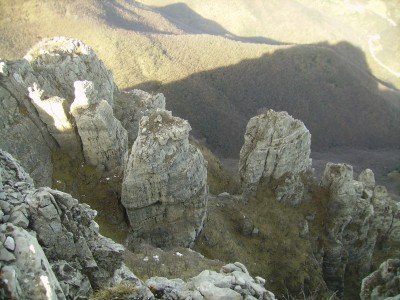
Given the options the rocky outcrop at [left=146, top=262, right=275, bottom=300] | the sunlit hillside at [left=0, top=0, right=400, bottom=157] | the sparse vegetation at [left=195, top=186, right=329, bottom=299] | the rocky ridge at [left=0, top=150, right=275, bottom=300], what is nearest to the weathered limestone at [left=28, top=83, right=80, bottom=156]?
the rocky ridge at [left=0, top=150, right=275, bottom=300]

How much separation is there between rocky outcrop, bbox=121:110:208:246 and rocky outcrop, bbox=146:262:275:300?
1570cm

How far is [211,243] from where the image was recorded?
4506 cm

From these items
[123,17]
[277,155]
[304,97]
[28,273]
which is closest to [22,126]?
[28,273]

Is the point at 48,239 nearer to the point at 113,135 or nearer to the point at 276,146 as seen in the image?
the point at 113,135

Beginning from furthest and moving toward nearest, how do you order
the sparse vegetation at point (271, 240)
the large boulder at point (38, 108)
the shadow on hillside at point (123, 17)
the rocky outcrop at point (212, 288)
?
the shadow on hillside at point (123, 17) < the sparse vegetation at point (271, 240) < the large boulder at point (38, 108) < the rocky outcrop at point (212, 288)

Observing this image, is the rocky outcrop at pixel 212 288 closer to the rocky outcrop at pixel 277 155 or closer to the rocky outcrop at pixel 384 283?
the rocky outcrop at pixel 384 283

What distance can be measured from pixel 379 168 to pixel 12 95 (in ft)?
360

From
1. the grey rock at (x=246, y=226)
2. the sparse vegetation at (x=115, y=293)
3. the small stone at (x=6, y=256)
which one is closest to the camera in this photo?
the small stone at (x=6, y=256)

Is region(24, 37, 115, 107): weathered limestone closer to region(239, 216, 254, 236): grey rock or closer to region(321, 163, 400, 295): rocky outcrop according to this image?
region(239, 216, 254, 236): grey rock

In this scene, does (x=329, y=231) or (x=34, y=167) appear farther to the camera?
(x=329, y=231)

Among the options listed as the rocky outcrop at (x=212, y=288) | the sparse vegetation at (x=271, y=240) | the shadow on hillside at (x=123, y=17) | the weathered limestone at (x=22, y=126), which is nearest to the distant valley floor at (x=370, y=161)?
the sparse vegetation at (x=271, y=240)

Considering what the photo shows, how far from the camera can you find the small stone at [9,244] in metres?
14.6

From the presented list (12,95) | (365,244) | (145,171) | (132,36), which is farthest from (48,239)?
(132,36)

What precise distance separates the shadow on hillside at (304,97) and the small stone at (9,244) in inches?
4000
